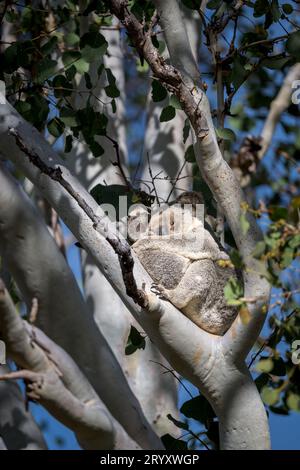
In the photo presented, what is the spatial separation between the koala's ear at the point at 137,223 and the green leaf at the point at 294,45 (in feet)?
3.87

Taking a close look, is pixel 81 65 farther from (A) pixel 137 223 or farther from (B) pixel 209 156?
(B) pixel 209 156

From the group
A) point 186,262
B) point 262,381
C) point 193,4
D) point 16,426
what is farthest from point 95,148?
point 16,426

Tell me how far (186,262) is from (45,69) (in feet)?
3.97

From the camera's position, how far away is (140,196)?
3.93 m

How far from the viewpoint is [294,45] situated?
343 centimetres

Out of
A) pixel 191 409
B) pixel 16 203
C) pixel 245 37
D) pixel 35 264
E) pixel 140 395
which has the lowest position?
pixel 140 395

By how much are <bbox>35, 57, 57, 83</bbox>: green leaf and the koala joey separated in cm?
84

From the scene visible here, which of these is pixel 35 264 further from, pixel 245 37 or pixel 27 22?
pixel 27 22

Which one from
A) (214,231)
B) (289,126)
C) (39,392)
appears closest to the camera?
(39,392)

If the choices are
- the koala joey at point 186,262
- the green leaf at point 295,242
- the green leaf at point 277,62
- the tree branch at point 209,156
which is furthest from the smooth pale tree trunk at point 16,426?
the green leaf at point 277,62

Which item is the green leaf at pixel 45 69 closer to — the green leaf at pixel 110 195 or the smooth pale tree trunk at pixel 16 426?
the green leaf at pixel 110 195

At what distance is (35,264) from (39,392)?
1.97 ft

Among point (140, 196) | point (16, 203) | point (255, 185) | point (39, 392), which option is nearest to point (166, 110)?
point (140, 196)

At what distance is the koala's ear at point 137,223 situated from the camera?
4.17m
